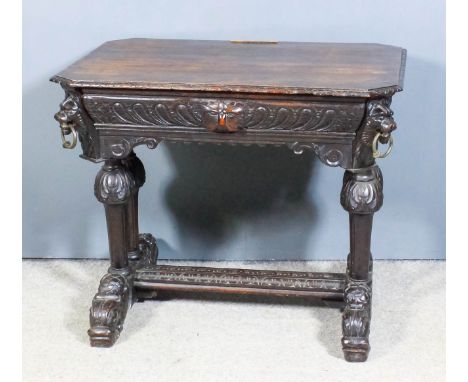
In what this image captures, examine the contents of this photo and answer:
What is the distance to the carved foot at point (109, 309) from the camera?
2.95m

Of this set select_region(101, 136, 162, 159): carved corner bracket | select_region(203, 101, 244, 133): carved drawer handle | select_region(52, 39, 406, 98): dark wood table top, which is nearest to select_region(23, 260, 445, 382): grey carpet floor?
select_region(101, 136, 162, 159): carved corner bracket

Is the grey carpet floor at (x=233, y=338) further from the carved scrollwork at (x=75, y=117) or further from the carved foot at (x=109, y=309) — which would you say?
the carved scrollwork at (x=75, y=117)

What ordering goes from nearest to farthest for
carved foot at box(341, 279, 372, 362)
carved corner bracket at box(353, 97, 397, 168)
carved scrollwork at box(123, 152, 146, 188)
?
1. carved corner bracket at box(353, 97, 397, 168)
2. carved foot at box(341, 279, 372, 362)
3. carved scrollwork at box(123, 152, 146, 188)

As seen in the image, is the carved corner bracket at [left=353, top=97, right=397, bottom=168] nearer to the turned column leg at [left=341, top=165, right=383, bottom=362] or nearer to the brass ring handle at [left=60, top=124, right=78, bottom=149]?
the turned column leg at [left=341, top=165, right=383, bottom=362]

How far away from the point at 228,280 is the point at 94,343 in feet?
1.53

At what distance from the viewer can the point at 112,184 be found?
2914mm

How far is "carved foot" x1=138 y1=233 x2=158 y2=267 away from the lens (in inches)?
130

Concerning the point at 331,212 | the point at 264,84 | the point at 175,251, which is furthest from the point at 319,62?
the point at 175,251

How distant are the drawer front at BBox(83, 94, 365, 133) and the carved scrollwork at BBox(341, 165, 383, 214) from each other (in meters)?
0.19

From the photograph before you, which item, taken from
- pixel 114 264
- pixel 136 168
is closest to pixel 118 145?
pixel 136 168

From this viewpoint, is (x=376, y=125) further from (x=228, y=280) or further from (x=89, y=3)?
(x=89, y=3)

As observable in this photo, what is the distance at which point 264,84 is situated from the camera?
103 inches

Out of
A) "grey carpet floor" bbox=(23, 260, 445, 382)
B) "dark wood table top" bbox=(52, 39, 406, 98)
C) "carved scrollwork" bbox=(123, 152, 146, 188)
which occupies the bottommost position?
"grey carpet floor" bbox=(23, 260, 445, 382)

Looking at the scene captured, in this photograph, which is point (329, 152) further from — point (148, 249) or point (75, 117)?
point (148, 249)
